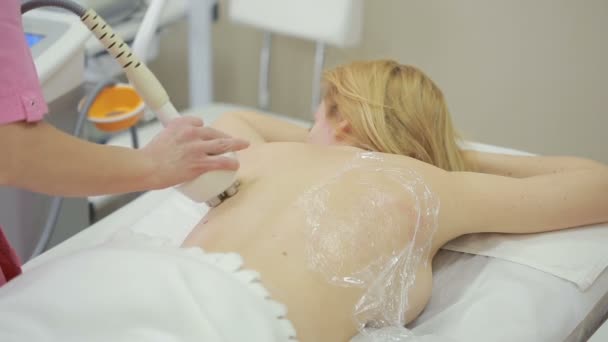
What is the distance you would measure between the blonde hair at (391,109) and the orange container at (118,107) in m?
0.64

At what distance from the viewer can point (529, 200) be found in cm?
145

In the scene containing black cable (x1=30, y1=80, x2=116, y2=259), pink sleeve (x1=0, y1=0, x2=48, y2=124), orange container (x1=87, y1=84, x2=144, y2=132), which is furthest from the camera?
orange container (x1=87, y1=84, x2=144, y2=132)

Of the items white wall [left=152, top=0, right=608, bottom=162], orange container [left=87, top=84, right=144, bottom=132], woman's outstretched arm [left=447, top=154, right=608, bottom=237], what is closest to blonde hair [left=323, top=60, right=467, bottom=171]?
woman's outstretched arm [left=447, top=154, right=608, bottom=237]

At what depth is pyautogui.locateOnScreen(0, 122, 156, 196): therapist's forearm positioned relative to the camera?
0.93 meters

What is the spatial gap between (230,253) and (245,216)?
0.11m

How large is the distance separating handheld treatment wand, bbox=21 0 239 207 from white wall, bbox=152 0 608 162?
1420mm

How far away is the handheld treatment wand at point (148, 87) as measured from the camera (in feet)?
3.94

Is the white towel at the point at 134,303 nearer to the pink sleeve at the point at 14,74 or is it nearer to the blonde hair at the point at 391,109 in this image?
the pink sleeve at the point at 14,74

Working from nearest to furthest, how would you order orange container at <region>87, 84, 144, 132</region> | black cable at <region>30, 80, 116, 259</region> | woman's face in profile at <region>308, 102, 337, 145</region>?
woman's face in profile at <region>308, 102, 337, 145</region> < black cable at <region>30, 80, 116, 259</region> < orange container at <region>87, 84, 144, 132</region>

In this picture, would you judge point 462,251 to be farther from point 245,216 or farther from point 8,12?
point 8,12

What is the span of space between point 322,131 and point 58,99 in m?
0.61

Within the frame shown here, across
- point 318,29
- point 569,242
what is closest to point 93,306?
point 569,242

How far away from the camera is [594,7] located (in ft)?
7.34

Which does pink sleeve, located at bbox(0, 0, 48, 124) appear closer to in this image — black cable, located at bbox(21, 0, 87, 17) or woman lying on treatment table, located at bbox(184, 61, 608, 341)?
black cable, located at bbox(21, 0, 87, 17)
